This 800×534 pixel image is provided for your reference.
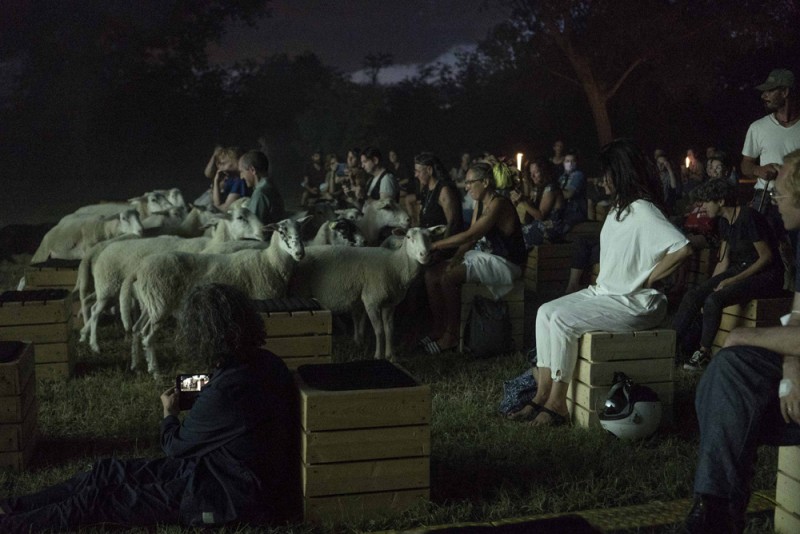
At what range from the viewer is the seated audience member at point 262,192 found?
8672 millimetres

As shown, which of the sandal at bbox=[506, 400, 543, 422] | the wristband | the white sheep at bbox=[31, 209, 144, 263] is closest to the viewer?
the wristband

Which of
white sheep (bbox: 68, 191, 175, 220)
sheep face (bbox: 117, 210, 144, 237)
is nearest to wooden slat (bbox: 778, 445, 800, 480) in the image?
sheep face (bbox: 117, 210, 144, 237)

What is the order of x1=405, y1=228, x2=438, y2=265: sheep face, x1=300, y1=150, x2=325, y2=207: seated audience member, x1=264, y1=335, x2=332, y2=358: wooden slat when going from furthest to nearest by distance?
1. x1=300, y1=150, x2=325, y2=207: seated audience member
2. x1=405, y1=228, x2=438, y2=265: sheep face
3. x1=264, y1=335, x2=332, y2=358: wooden slat

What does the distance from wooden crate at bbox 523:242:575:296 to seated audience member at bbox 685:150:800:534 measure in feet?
23.6

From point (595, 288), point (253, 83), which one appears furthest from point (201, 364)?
point (253, 83)

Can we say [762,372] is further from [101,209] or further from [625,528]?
[101,209]

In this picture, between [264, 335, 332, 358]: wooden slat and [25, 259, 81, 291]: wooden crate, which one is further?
[25, 259, 81, 291]: wooden crate

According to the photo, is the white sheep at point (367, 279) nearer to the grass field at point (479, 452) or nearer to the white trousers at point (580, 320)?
the grass field at point (479, 452)

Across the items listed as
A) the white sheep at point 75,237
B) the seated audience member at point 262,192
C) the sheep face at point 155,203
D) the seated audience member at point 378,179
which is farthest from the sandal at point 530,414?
the sheep face at point 155,203

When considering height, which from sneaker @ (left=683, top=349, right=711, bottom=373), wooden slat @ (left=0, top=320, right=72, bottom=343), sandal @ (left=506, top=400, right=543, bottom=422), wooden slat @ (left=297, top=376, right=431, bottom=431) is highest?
wooden slat @ (left=297, top=376, right=431, bottom=431)

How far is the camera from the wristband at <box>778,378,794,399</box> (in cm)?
303

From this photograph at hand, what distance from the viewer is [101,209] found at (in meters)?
11.5

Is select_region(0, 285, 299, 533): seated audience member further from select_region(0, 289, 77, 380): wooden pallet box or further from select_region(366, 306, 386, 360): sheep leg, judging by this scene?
select_region(366, 306, 386, 360): sheep leg

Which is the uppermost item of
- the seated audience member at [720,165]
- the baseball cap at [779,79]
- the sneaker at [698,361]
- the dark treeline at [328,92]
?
the dark treeline at [328,92]
